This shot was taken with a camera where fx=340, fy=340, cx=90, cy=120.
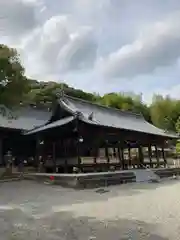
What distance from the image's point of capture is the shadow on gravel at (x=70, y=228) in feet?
23.1

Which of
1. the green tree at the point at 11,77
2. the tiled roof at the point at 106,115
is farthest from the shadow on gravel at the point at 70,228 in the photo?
the tiled roof at the point at 106,115

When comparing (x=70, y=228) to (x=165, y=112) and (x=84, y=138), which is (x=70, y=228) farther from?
(x=165, y=112)

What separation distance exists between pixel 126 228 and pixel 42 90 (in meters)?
43.8

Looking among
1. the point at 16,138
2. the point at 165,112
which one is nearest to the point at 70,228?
the point at 16,138

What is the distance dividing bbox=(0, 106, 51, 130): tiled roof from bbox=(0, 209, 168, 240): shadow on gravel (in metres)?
13.1

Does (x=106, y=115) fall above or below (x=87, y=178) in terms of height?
above

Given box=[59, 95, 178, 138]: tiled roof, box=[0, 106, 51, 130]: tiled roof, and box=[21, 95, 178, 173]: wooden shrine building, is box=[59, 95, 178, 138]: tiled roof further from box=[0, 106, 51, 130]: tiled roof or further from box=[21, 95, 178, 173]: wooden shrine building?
box=[0, 106, 51, 130]: tiled roof

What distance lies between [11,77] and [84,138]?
32.5 feet

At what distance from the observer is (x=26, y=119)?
2638 centimetres

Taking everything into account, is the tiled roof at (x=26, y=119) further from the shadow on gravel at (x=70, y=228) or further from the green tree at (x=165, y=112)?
the green tree at (x=165, y=112)

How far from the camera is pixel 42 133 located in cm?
2053

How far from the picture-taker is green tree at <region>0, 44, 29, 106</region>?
386 inches

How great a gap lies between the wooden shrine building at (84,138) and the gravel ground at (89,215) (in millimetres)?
4811

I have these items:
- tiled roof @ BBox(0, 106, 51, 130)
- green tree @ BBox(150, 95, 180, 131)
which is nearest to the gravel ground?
tiled roof @ BBox(0, 106, 51, 130)
